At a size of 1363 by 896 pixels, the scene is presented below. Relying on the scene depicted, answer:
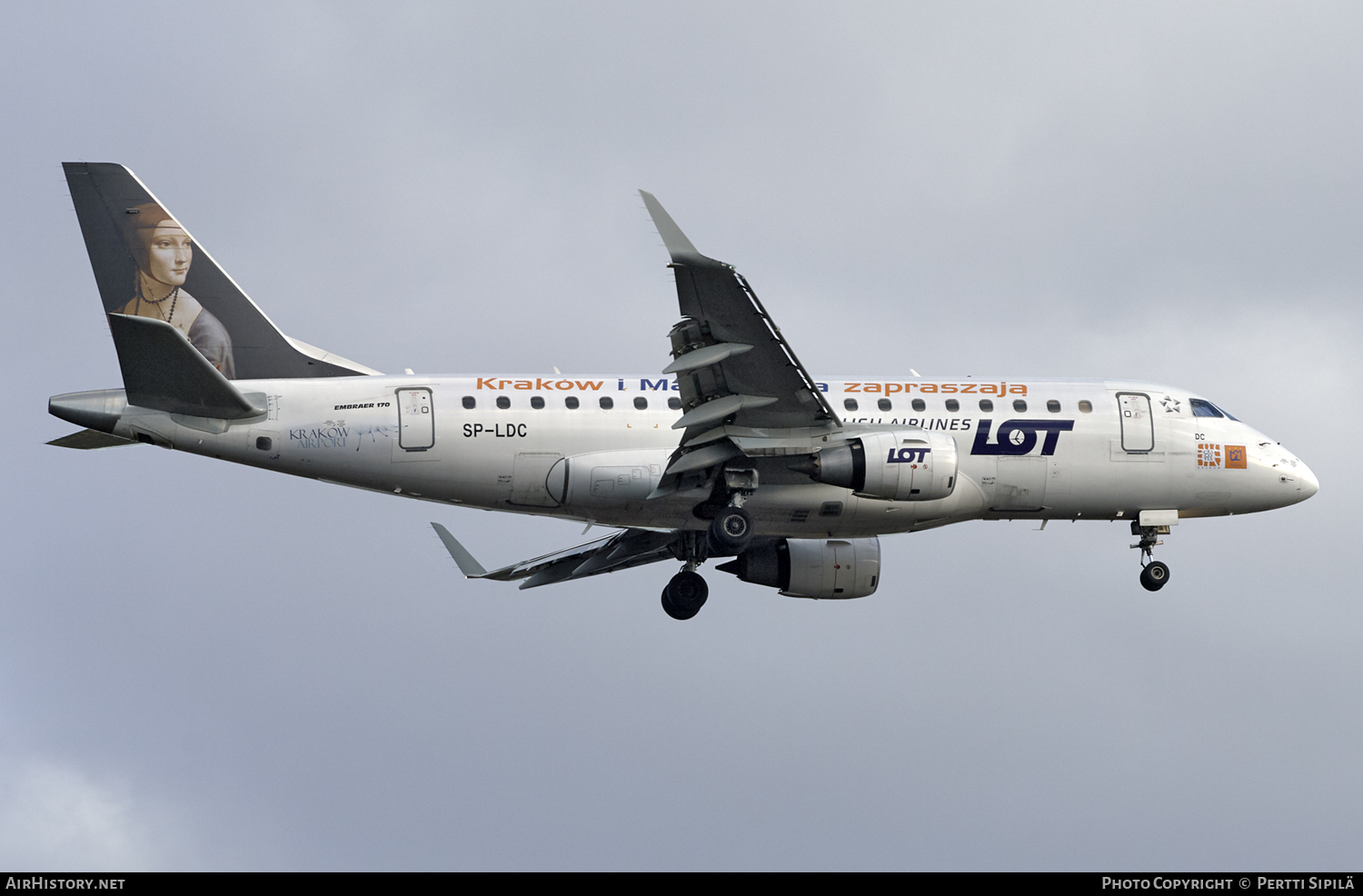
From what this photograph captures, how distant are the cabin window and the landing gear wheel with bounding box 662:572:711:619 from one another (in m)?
11.8

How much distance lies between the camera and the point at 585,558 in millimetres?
39750

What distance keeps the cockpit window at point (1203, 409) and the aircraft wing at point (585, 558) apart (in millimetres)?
12250

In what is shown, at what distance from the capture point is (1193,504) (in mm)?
36062

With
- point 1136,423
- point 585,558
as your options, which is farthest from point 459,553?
point 1136,423

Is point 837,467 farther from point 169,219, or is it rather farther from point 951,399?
point 169,219

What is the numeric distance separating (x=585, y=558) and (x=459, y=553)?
10.8 feet

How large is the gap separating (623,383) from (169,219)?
33.1 feet

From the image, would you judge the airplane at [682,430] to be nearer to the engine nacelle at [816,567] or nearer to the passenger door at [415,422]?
the passenger door at [415,422]

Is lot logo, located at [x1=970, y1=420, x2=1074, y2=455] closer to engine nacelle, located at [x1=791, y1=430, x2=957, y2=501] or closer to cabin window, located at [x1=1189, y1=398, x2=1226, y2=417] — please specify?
engine nacelle, located at [x1=791, y1=430, x2=957, y2=501]

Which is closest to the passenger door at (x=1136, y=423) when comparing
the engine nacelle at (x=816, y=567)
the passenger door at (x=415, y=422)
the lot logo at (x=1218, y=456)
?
the lot logo at (x=1218, y=456)

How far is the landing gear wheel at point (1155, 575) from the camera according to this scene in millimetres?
36188

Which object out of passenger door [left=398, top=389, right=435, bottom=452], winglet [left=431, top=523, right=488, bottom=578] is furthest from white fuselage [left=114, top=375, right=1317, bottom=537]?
winglet [left=431, top=523, right=488, bottom=578]

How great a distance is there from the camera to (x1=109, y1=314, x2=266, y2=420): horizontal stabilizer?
29.7 metres

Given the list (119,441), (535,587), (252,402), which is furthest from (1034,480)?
(119,441)
